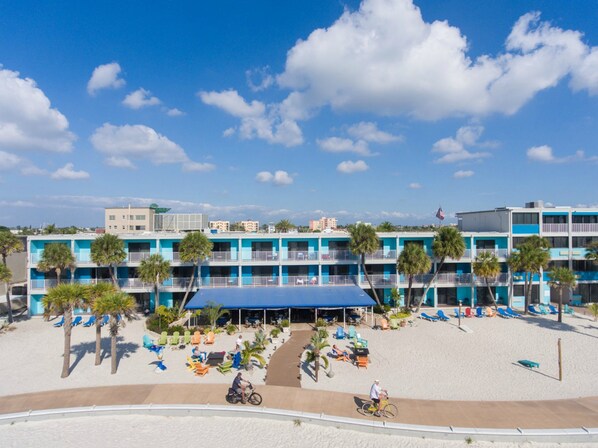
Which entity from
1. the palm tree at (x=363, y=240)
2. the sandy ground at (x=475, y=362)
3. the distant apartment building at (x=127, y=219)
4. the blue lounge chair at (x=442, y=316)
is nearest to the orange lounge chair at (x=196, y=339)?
the sandy ground at (x=475, y=362)

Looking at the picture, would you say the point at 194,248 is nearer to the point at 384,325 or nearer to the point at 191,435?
the point at 384,325

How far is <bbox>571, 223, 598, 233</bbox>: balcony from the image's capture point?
34.6 m

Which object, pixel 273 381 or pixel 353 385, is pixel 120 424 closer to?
pixel 273 381

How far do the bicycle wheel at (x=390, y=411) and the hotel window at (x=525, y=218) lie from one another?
27.1m

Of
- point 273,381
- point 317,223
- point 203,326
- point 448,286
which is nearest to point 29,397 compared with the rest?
point 273,381

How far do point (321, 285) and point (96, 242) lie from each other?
1852 cm

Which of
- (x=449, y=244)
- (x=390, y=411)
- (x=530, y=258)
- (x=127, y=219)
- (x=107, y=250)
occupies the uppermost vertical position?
(x=127, y=219)

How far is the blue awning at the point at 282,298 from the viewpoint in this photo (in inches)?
981

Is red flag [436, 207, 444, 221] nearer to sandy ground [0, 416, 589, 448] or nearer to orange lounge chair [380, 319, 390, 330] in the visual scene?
orange lounge chair [380, 319, 390, 330]

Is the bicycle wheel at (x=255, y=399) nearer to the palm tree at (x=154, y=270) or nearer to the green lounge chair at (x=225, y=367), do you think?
the green lounge chair at (x=225, y=367)

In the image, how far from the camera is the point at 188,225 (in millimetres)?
44719

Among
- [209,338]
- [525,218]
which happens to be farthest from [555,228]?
[209,338]

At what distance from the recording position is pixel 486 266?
99.4 feet

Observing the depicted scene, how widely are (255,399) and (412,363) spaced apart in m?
9.39
